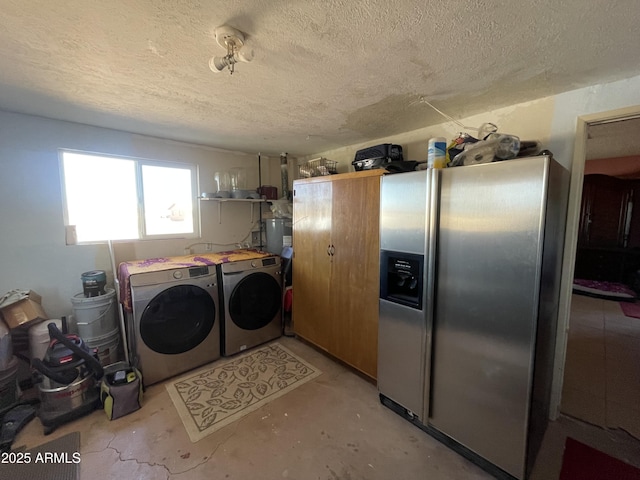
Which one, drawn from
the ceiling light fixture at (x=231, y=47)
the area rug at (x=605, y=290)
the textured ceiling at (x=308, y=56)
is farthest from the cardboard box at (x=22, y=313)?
the area rug at (x=605, y=290)

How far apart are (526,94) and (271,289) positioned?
262 cm

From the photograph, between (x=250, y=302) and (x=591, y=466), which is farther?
(x=250, y=302)

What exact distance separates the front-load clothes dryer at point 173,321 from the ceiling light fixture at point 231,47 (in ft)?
5.43

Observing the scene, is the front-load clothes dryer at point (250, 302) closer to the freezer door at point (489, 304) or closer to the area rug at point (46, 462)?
the area rug at point (46, 462)

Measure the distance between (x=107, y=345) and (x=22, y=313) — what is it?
23.9 inches

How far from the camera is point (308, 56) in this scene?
127 centimetres

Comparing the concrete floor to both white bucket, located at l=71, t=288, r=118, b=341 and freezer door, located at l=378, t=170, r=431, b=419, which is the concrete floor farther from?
white bucket, located at l=71, t=288, r=118, b=341

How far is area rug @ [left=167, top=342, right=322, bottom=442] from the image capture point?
5.90 ft

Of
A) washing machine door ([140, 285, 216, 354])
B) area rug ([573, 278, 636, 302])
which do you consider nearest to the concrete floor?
washing machine door ([140, 285, 216, 354])

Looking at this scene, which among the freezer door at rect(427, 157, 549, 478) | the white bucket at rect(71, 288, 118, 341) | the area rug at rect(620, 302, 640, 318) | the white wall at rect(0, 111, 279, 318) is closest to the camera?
the freezer door at rect(427, 157, 549, 478)

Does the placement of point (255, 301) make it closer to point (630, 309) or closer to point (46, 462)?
point (46, 462)

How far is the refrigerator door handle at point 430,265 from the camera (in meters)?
1.51

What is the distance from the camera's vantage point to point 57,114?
2020 mm

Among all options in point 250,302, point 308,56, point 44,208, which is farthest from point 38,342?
point 308,56
